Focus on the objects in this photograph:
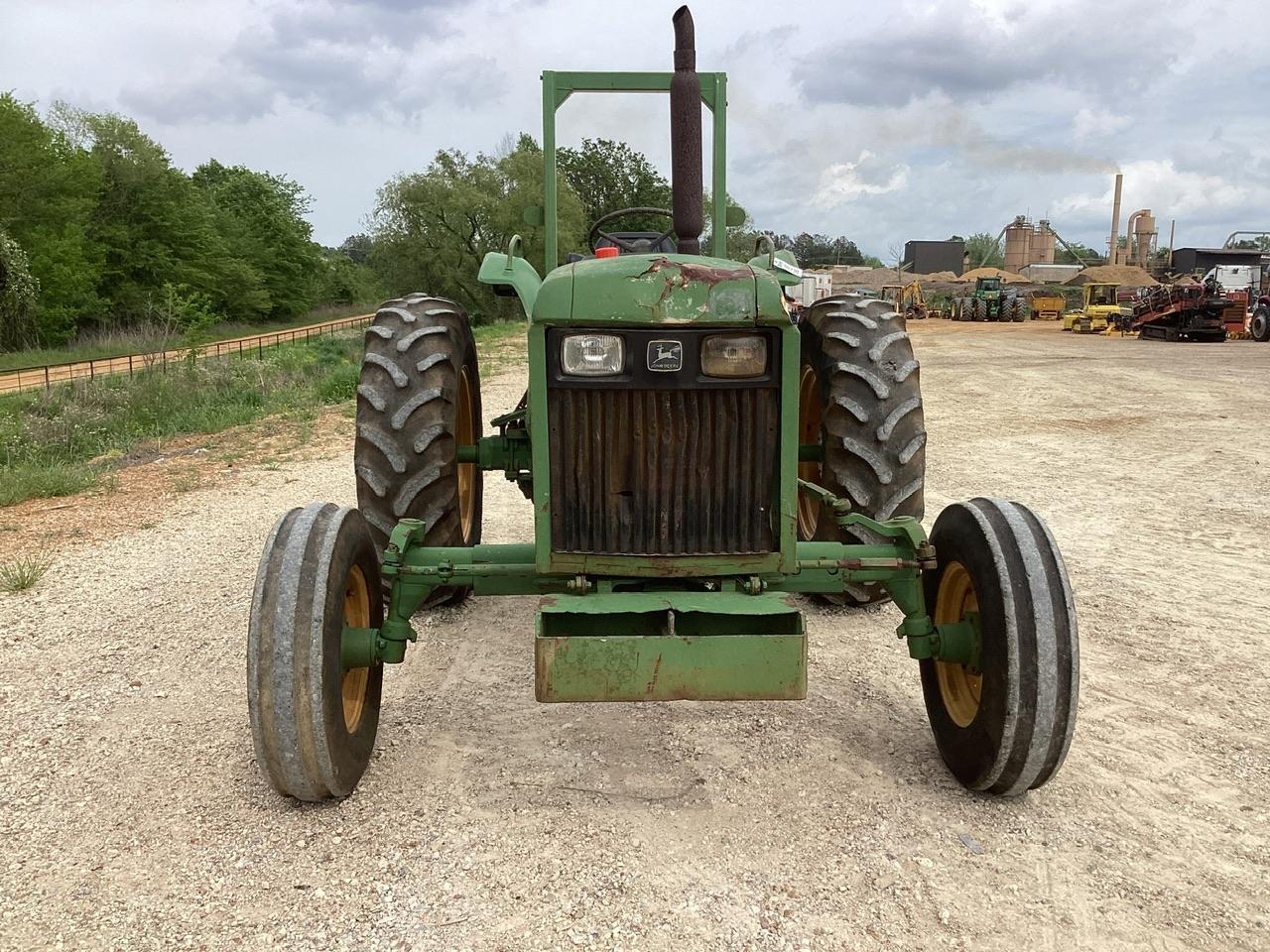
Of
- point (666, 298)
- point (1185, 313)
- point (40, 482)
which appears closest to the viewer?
point (666, 298)

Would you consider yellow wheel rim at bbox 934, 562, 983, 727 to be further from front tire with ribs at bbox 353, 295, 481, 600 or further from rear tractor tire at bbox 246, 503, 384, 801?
front tire with ribs at bbox 353, 295, 481, 600

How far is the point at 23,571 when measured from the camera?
567cm

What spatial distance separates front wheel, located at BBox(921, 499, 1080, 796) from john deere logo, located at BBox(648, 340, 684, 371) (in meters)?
1.17

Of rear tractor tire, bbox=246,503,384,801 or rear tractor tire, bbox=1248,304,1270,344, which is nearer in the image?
rear tractor tire, bbox=246,503,384,801

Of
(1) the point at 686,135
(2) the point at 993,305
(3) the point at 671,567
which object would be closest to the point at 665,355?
(3) the point at 671,567

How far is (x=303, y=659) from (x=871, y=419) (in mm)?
2693

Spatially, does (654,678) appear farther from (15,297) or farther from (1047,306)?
(1047,306)

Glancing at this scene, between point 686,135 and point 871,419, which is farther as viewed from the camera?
point 871,419

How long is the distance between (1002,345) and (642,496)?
26.4m

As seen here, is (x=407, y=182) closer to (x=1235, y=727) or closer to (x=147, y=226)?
(x=147, y=226)

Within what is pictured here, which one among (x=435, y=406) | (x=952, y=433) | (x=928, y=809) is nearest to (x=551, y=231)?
(x=435, y=406)

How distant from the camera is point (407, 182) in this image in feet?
156

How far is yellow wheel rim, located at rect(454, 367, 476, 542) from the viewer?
519 cm

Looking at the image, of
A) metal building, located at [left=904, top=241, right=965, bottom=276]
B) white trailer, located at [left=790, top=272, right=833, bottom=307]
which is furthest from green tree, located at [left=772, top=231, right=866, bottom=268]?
white trailer, located at [left=790, top=272, right=833, bottom=307]
